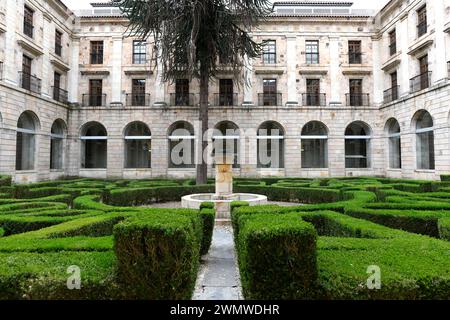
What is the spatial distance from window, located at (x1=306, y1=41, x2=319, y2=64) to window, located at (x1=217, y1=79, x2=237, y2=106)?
666 centimetres

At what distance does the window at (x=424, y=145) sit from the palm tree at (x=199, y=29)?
12.5 m

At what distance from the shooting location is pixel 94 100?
26.4 meters

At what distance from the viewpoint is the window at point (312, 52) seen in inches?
1042

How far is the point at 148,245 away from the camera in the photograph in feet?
12.3

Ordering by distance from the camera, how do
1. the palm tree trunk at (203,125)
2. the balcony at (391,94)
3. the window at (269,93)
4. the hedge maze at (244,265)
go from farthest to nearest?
the window at (269,93), the balcony at (391,94), the palm tree trunk at (203,125), the hedge maze at (244,265)

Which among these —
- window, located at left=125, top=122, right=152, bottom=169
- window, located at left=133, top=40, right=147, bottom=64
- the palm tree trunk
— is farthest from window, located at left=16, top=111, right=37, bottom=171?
the palm tree trunk

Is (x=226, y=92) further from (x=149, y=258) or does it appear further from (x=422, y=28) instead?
(x=149, y=258)

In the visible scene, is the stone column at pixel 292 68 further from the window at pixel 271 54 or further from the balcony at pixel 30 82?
the balcony at pixel 30 82

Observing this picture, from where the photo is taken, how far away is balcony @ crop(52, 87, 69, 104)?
24.3 meters

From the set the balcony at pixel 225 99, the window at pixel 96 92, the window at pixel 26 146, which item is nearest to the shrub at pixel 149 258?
the window at pixel 26 146

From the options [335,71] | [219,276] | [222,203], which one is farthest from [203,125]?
[219,276]

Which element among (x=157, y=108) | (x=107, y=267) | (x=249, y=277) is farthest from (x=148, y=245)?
(x=157, y=108)
